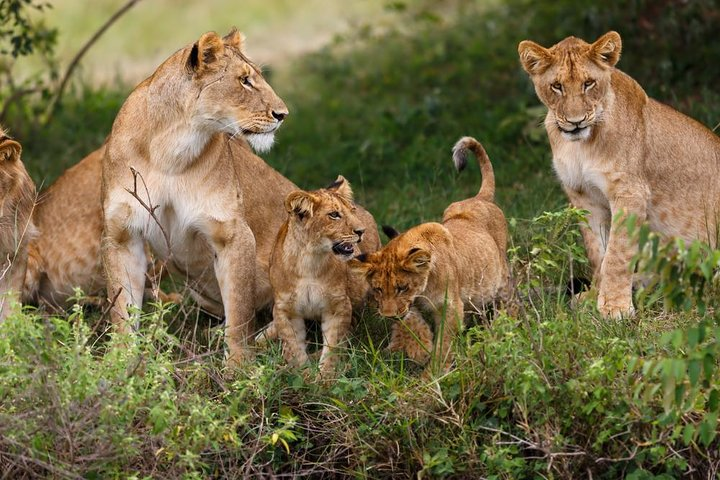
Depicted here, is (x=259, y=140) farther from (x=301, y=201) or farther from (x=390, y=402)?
(x=390, y=402)

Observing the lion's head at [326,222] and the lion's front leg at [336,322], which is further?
the lion's front leg at [336,322]

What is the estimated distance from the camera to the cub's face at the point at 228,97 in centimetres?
650

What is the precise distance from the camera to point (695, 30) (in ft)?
35.7

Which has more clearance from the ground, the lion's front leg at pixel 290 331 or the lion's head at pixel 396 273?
the lion's head at pixel 396 273

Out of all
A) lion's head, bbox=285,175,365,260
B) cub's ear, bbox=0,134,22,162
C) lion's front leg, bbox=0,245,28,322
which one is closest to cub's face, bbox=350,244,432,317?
lion's head, bbox=285,175,365,260

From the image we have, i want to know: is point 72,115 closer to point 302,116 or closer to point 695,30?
point 302,116

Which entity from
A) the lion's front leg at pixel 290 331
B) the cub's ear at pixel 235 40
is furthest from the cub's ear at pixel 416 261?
the cub's ear at pixel 235 40

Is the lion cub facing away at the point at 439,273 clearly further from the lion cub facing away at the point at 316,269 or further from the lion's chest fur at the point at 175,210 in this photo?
the lion's chest fur at the point at 175,210

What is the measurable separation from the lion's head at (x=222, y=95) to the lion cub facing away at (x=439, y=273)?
0.87m

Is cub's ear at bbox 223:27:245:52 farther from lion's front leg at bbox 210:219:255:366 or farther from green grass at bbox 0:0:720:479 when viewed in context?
green grass at bbox 0:0:720:479

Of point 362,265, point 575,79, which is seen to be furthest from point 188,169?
point 575,79

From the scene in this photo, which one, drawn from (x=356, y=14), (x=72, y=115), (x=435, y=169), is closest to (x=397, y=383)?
(x=435, y=169)

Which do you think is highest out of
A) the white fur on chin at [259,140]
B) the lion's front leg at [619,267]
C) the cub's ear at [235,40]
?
the cub's ear at [235,40]

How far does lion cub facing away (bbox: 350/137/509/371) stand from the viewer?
6.19m
